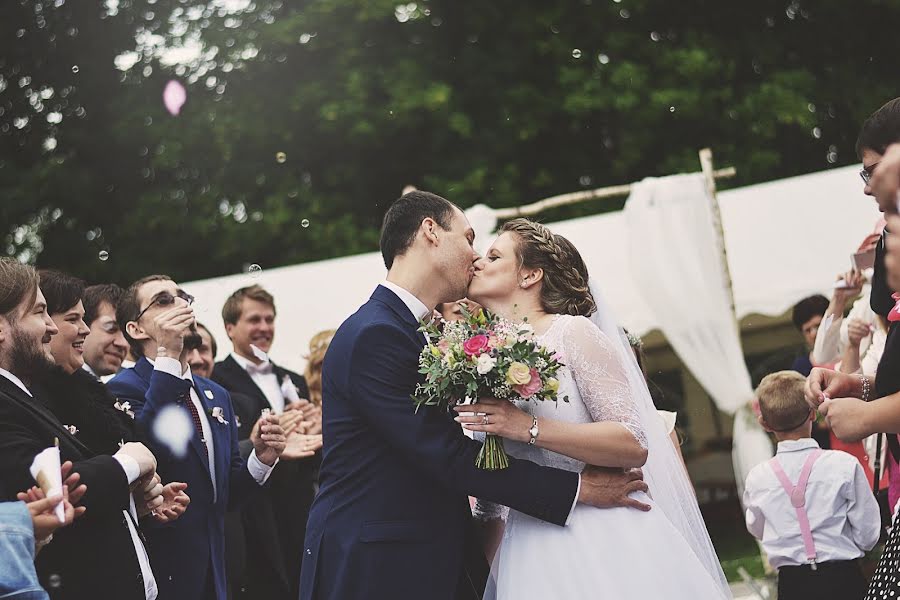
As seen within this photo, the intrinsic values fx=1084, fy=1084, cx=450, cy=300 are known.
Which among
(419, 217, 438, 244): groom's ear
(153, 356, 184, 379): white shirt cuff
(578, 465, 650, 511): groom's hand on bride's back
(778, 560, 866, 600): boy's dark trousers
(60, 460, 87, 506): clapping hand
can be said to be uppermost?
(419, 217, 438, 244): groom's ear

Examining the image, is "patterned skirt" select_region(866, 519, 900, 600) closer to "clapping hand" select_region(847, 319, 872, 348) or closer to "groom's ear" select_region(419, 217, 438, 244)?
"groom's ear" select_region(419, 217, 438, 244)

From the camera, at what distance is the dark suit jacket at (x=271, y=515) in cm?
Answer: 646

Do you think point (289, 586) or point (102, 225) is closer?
point (289, 586)

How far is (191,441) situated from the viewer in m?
4.75

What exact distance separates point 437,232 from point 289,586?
3244mm

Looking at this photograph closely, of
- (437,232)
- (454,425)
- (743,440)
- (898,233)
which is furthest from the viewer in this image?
(743,440)

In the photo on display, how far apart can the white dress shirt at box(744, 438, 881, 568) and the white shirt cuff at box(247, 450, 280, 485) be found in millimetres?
2451

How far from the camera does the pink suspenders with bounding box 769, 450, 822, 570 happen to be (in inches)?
205

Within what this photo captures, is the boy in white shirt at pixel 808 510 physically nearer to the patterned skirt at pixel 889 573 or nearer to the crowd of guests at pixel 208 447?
the crowd of guests at pixel 208 447

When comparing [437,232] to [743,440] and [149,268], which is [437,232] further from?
[149,268]

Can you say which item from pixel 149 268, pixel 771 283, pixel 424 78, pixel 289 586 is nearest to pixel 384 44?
pixel 424 78

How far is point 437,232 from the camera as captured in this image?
13.2 feet

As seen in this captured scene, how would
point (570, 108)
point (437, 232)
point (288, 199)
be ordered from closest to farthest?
point (437, 232)
point (570, 108)
point (288, 199)

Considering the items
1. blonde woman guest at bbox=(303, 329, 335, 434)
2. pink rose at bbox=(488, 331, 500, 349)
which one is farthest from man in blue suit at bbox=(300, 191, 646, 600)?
blonde woman guest at bbox=(303, 329, 335, 434)
